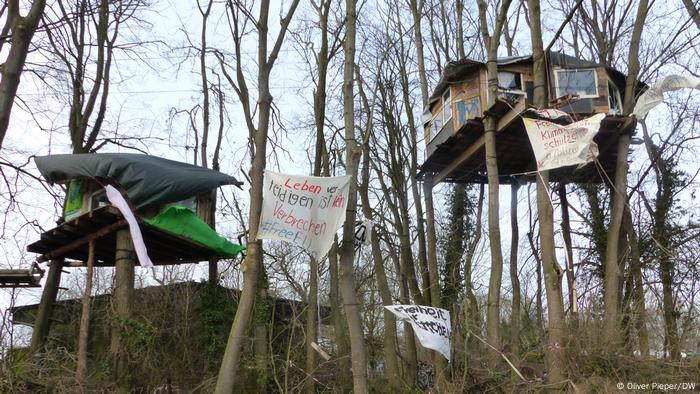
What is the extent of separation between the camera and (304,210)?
905 centimetres

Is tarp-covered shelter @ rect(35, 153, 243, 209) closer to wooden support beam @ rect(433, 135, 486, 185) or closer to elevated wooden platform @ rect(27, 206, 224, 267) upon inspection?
elevated wooden platform @ rect(27, 206, 224, 267)

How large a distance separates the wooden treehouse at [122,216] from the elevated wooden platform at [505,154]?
561 cm

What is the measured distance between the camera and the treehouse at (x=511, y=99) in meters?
15.4

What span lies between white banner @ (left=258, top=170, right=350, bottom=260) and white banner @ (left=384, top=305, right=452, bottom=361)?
1.93m

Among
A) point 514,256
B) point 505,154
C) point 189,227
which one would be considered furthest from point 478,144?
point 189,227

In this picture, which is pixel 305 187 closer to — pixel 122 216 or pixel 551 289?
pixel 551 289

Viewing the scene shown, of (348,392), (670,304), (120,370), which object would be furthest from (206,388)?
(670,304)

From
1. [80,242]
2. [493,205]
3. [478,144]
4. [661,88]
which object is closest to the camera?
[661,88]

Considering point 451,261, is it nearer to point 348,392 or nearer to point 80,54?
point 348,392

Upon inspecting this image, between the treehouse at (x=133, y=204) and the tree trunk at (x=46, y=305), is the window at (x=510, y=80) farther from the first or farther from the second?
the tree trunk at (x=46, y=305)

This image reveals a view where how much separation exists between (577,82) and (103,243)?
41.8 ft

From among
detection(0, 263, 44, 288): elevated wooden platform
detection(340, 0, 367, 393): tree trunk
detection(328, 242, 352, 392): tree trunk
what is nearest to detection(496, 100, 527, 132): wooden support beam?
detection(340, 0, 367, 393): tree trunk

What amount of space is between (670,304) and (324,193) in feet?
36.2

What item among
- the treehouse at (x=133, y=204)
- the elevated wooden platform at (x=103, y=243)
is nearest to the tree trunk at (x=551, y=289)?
the treehouse at (x=133, y=204)
